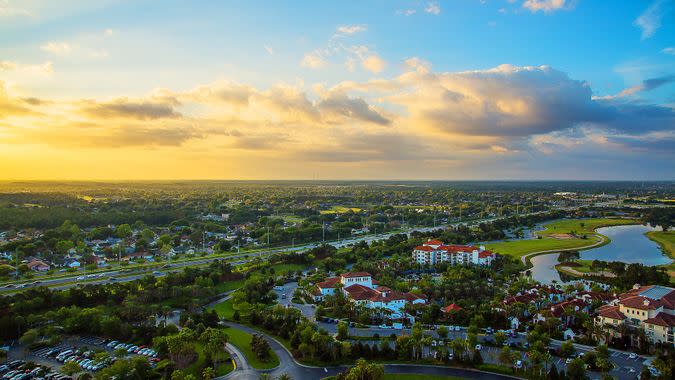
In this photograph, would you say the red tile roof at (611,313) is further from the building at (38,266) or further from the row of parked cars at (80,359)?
the building at (38,266)

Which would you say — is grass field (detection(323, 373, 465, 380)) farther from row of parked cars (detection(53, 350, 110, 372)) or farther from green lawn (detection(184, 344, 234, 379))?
row of parked cars (detection(53, 350, 110, 372))

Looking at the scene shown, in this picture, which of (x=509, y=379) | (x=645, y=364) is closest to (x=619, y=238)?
(x=645, y=364)

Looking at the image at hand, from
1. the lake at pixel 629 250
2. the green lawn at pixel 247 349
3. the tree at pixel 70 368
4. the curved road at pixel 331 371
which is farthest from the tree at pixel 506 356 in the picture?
the lake at pixel 629 250

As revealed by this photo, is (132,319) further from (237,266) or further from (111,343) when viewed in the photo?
(237,266)

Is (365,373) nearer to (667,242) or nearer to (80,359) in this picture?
(80,359)

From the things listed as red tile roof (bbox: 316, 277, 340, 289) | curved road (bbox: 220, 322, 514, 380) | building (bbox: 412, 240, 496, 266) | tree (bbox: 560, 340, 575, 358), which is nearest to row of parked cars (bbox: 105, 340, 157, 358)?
curved road (bbox: 220, 322, 514, 380)

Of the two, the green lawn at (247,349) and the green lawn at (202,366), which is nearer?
the green lawn at (202,366)
